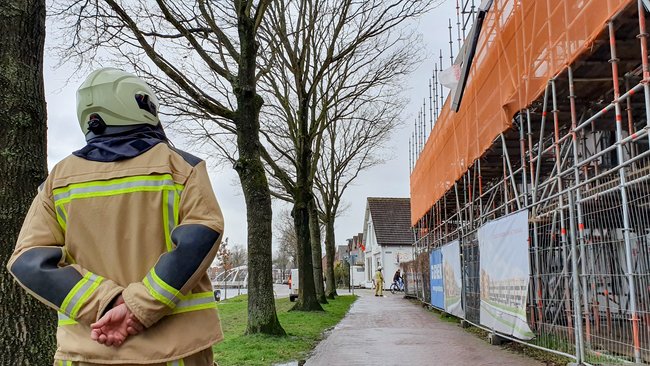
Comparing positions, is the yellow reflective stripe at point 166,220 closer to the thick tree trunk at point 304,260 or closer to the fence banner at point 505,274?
the fence banner at point 505,274

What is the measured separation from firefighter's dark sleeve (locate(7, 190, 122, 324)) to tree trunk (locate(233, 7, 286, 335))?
31.0ft

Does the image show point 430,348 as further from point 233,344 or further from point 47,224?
point 47,224

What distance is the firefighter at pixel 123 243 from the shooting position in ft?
7.29

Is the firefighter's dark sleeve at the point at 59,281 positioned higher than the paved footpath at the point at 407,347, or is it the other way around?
the firefighter's dark sleeve at the point at 59,281

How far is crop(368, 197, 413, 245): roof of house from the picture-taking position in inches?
2124

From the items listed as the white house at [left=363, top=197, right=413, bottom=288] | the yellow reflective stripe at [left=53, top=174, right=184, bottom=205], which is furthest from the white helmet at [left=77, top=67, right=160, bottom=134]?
the white house at [left=363, top=197, right=413, bottom=288]

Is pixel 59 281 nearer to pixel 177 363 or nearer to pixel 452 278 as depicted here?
pixel 177 363

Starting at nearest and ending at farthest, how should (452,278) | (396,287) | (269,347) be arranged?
(269,347) → (452,278) → (396,287)

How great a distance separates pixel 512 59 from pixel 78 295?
977 centimetres

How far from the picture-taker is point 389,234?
54.3 meters

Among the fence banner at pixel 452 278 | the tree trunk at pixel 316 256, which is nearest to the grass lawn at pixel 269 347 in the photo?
the fence banner at pixel 452 278

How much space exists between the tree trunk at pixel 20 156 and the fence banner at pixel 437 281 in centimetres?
1399

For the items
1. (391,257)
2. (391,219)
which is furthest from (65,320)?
(391,219)

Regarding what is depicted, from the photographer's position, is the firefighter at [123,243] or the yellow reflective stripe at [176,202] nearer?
the firefighter at [123,243]
